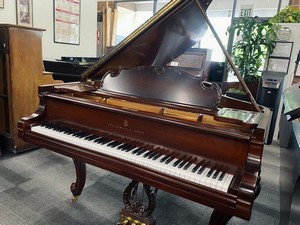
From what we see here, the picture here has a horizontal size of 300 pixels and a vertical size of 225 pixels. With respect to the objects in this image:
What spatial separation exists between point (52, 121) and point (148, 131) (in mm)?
815

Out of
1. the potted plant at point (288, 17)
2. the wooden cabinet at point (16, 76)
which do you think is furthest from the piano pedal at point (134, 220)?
the potted plant at point (288, 17)

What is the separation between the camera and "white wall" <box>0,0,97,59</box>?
3305 millimetres

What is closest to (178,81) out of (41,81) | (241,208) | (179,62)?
(241,208)

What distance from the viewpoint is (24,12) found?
3.46 metres

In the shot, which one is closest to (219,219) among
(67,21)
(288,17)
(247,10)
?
(67,21)

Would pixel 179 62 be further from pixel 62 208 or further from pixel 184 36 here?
pixel 62 208

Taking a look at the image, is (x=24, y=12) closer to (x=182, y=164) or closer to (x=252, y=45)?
(x=182, y=164)

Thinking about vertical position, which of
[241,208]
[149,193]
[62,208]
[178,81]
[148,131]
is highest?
[178,81]

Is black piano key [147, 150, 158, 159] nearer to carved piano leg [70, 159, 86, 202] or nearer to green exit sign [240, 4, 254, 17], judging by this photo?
carved piano leg [70, 159, 86, 202]

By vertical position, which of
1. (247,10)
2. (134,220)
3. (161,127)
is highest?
(247,10)

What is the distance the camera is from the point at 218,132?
1158 mm

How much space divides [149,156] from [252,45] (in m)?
3.85

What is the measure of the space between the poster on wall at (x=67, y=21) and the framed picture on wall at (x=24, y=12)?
0.49 metres

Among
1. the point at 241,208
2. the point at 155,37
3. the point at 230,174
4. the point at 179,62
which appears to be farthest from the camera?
the point at 179,62
